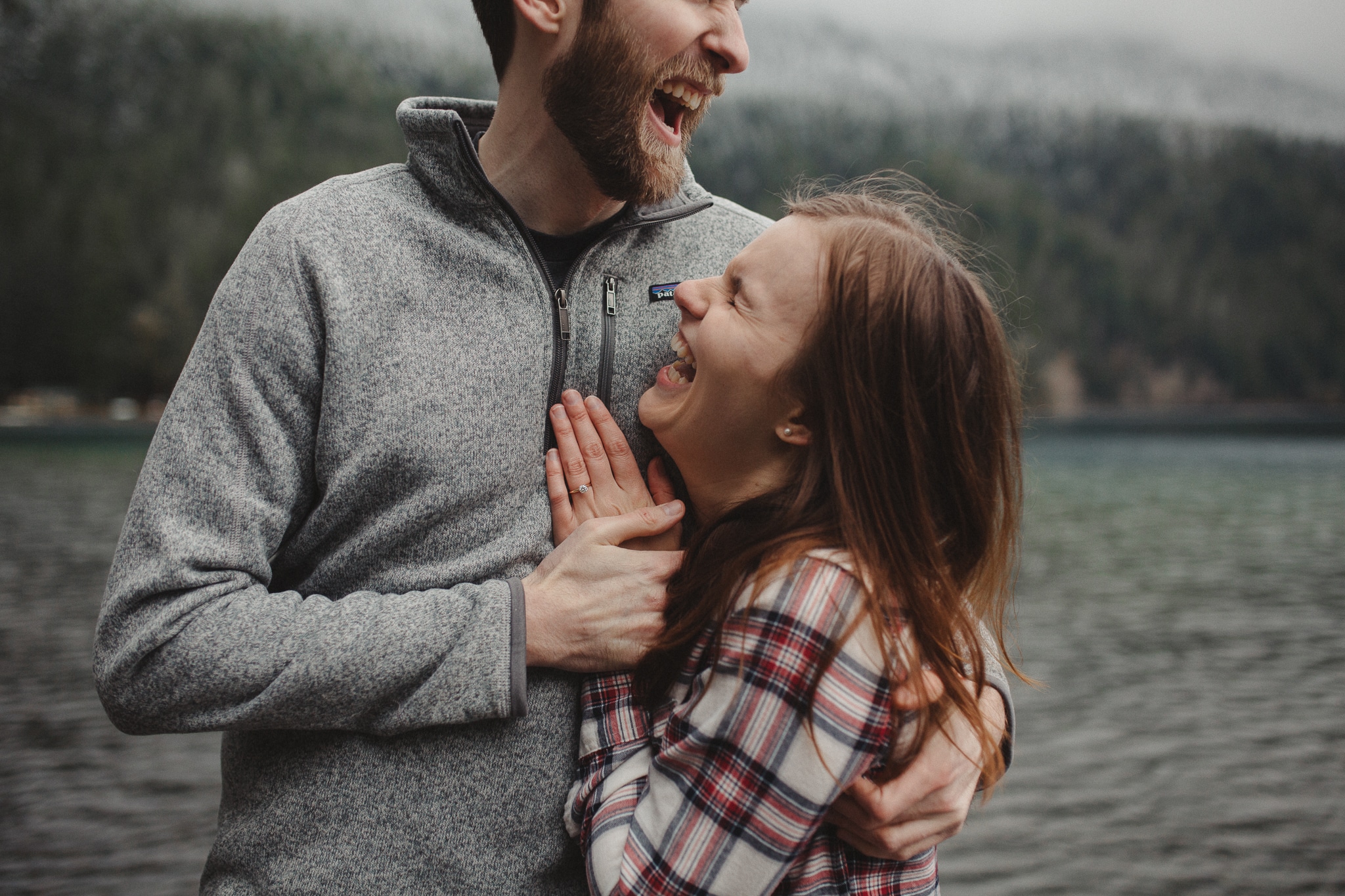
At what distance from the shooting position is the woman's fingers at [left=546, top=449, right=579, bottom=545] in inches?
68.8

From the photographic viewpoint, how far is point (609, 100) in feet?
5.95

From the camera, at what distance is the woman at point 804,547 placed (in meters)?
1.38

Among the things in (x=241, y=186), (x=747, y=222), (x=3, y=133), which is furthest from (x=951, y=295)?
(x=3, y=133)

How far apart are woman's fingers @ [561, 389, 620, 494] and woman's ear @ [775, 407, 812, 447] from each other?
1.08ft

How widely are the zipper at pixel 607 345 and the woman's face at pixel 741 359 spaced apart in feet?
0.35

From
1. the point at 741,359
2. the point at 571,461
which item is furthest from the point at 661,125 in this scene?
the point at 571,461

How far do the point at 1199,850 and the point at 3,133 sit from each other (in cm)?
8895

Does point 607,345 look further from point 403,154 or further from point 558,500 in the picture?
point 403,154

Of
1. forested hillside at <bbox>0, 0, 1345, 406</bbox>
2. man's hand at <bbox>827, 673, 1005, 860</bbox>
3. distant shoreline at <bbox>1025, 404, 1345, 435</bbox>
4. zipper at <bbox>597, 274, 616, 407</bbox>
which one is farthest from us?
forested hillside at <bbox>0, 0, 1345, 406</bbox>

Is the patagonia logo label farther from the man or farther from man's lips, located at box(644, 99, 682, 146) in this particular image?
man's lips, located at box(644, 99, 682, 146)

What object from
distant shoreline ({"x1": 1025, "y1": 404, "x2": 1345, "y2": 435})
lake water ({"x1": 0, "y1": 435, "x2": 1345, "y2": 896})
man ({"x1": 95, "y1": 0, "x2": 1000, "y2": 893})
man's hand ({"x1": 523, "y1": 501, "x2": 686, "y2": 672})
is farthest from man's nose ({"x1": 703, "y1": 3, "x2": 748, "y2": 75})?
distant shoreline ({"x1": 1025, "y1": 404, "x2": 1345, "y2": 435})

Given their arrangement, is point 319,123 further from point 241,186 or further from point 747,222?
point 747,222

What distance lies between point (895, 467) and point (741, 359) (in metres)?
0.31

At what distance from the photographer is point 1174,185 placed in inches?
3388
